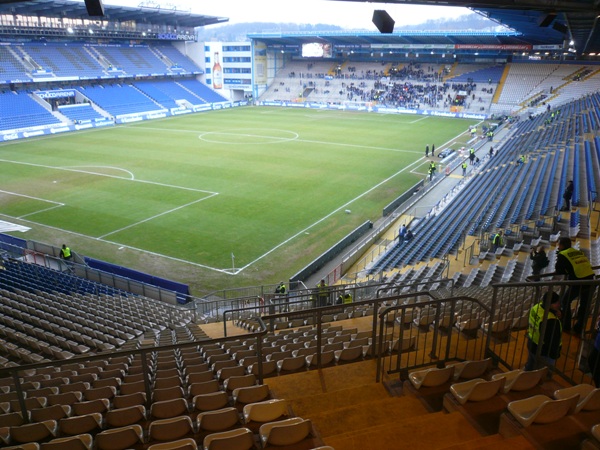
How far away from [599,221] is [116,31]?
7084cm

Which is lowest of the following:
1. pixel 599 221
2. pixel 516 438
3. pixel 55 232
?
pixel 55 232

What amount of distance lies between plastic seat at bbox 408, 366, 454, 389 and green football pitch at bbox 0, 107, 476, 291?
14.3 m

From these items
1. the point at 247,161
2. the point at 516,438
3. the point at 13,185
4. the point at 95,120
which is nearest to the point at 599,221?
the point at 516,438

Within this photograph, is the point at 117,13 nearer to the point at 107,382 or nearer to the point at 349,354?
the point at 107,382

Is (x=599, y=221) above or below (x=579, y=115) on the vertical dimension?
below

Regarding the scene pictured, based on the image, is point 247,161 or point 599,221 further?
point 247,161

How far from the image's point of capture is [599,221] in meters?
16.8

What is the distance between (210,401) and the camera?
216 inches

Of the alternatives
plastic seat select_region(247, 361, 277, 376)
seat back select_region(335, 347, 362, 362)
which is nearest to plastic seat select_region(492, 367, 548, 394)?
seat back select_region(335, 347, 362, 362)

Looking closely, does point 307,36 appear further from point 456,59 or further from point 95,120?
point 95,120

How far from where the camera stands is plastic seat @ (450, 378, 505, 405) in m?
4.80

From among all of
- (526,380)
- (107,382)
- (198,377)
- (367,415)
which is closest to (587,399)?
(526,380)

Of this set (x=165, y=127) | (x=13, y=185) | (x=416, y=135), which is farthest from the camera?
(x=165, y=127)

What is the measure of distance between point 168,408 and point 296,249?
1706cm
